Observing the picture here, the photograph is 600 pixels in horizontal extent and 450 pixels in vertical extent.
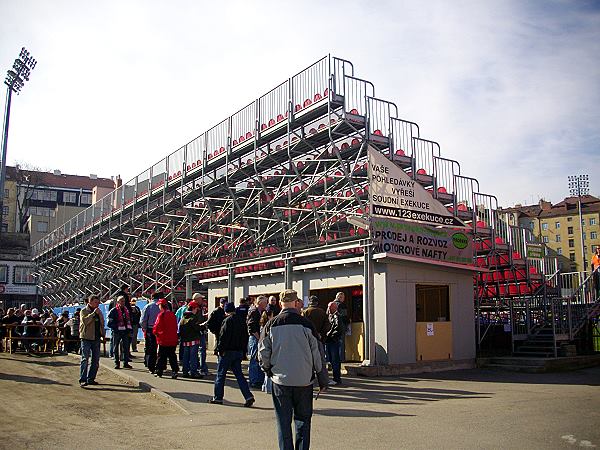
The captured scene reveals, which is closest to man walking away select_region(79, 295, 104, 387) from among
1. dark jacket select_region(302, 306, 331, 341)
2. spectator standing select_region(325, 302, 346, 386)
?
dark jacket select_region(302, 306, 331, 341)

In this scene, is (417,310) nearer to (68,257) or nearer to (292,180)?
(292,180)

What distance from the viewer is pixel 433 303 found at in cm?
1638

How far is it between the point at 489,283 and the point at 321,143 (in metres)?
6.94

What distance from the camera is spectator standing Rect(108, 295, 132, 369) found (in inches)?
568

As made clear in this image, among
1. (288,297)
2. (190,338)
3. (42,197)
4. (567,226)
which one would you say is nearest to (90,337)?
(190,338)

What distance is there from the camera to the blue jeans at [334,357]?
12562 mm

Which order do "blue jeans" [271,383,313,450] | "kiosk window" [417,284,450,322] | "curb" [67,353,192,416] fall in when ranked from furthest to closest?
"kiosk window" [417,284,450,322] < "curb" [67,353,192,416] < "blue jeans" [271,383,313,450]

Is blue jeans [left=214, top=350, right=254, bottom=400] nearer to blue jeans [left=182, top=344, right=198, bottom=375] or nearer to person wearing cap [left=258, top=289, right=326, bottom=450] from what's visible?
blue jeans [left=182, top=344, right=198, bottom=375]

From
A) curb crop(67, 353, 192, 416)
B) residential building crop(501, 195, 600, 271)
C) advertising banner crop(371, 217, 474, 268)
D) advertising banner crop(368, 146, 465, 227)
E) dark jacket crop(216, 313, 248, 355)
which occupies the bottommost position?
curb crop(67, 353, 192, 416)

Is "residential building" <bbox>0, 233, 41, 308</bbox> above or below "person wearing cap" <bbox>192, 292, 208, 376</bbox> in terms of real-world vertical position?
above

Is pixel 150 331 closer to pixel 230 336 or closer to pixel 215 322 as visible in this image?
pixel 215 322

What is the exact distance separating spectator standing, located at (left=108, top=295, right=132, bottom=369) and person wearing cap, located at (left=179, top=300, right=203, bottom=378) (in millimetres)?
2011

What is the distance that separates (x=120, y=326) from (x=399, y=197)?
293 inches

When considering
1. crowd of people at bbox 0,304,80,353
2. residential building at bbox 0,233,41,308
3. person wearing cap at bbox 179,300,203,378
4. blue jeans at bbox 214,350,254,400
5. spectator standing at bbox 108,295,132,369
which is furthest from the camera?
residential building at bbox 0,233,41,308
